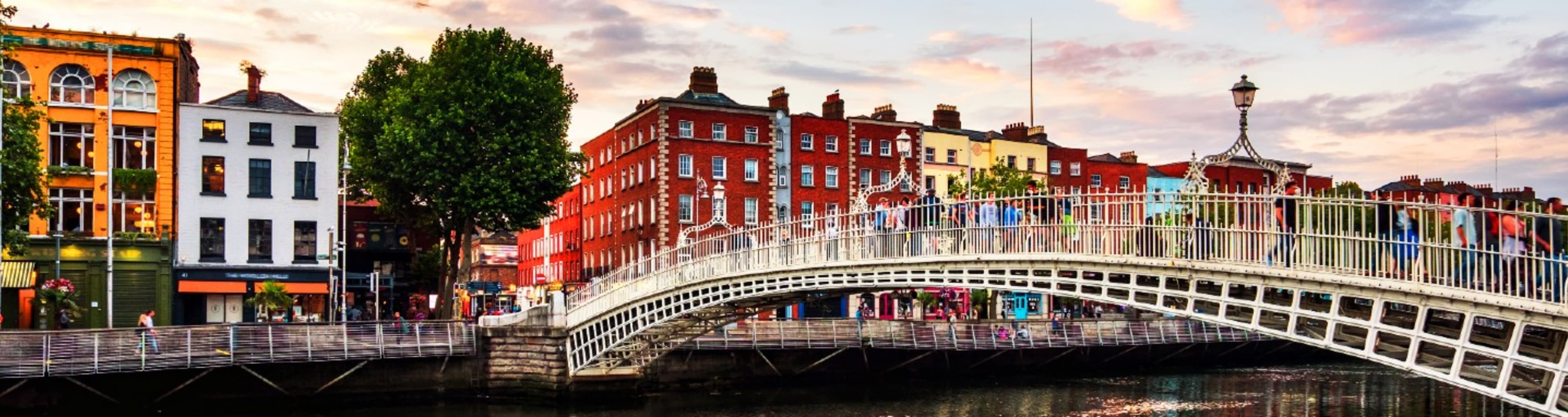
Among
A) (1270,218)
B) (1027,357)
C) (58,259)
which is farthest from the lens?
(1027,357)

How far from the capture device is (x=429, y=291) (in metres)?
72.7

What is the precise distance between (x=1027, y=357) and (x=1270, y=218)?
Answer: 33595 mm

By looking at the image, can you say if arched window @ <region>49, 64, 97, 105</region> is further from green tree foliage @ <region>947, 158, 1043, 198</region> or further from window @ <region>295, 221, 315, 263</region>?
green tree foliage @ <region>947, 158, 1043, 198</region>

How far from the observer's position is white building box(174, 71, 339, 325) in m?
52.8

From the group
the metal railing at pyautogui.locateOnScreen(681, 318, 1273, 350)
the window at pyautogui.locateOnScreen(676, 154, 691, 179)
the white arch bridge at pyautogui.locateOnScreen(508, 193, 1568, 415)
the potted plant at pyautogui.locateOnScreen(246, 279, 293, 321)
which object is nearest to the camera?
the white arch bridge at pyautogui.locateOnScreen(508, 193, 1568, 415)

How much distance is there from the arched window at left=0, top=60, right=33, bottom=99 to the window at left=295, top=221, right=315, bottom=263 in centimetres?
993

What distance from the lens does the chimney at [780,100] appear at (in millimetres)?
75000

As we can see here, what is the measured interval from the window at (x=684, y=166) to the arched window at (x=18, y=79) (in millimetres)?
29077

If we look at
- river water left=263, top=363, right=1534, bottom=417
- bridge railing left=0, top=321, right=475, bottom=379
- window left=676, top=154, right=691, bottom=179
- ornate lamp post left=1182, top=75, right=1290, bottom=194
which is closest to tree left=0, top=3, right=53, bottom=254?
bridge railing left=0, top=321, right=475, bottom=379

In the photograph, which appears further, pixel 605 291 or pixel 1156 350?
pixel 1156 350

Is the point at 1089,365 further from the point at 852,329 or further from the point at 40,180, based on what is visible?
the point at 40,180

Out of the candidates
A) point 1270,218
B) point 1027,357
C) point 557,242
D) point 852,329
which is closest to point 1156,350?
point 1027,357

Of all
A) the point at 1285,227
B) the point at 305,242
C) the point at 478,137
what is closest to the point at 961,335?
the point at 478,137

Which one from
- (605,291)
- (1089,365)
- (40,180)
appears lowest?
(1089,365)
